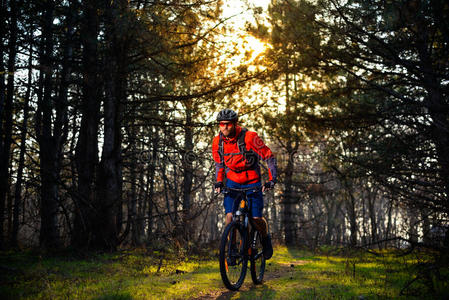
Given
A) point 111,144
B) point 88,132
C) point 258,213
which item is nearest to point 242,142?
point 258,213

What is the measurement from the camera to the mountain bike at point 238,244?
464 cm

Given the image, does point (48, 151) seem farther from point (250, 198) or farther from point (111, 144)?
point (250, 198)

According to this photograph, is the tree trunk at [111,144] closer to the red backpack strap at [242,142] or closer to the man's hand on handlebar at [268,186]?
the red backpack strap at [242,142]

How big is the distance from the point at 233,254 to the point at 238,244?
0.33 metres

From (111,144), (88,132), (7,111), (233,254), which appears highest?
(7,111)

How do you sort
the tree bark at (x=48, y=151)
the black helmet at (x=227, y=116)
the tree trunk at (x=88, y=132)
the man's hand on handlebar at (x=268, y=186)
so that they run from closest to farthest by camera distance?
the man's hand on handlebar at (x=268, y=186) → the black helmet at (x=227, y=116) → the tree trunk at (x=88, y=132) → the tree bark at (x=48, y=151)

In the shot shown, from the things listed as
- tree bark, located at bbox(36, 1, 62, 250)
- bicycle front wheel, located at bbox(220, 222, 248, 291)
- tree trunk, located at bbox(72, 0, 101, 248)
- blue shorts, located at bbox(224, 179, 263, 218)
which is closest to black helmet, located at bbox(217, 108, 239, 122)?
blue shorts, located at bbox(224, 179, 263, 218)

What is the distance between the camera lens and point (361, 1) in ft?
23.3

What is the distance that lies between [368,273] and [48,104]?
9005 millimetres

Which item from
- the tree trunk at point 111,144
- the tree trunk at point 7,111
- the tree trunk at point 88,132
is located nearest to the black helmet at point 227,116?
the tree trunk at point 111,144

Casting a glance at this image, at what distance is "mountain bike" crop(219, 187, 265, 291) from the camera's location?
4637mm

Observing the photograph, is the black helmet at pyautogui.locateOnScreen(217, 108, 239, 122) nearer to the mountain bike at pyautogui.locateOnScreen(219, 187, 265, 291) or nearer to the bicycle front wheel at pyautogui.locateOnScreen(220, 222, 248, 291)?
the mountain bike at pyautogui.locateOnScreen(219, 187, 265, 291)

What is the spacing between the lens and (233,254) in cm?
474

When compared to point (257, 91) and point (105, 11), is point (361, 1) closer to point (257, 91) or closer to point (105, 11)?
point (257, 91)
